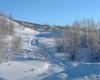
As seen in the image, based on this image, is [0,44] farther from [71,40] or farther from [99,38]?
[99,38]

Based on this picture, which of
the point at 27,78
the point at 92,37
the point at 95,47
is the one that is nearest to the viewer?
the point at 27,78

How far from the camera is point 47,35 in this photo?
69375mm

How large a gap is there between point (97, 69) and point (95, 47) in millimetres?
20421

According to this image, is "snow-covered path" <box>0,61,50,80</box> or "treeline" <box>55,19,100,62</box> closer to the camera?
"snow-covered path" <box>0,61,50,80</box>

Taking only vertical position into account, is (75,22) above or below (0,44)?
above

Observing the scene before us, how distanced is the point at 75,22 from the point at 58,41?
11940mm

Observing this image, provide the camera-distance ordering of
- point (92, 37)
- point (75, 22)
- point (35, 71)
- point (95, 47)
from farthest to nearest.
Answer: point (75, 22)
point (92, 37)
point (95, 47)
point (35, 71)

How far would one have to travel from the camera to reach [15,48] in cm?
3944

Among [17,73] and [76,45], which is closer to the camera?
[17,73]

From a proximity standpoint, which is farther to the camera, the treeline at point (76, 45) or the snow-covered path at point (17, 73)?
the treeline at point (76, 45)

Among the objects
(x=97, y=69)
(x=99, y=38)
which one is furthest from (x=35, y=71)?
(x=99, y=38)

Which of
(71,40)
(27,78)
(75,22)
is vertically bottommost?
(27,78)

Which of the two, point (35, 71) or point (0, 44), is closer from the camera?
point (35, 71)

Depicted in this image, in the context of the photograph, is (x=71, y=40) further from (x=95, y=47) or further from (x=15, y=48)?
(x=15, y=48)
